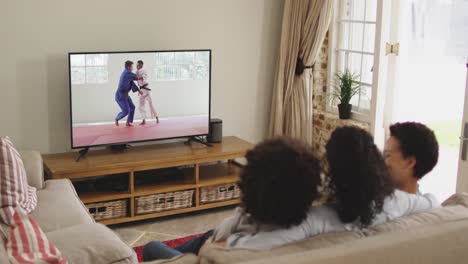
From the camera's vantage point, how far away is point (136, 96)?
4.61 metres

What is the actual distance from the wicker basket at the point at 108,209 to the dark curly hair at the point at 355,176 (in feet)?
8.68

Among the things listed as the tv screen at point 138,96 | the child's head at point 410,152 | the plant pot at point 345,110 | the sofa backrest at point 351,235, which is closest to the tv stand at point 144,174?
the tv screen at point 138,96

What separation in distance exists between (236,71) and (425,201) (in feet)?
10.4

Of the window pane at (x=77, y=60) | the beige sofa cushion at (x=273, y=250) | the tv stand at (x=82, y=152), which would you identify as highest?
the window pane at (x=77, y=60)

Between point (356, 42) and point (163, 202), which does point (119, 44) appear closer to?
point (163, 202)

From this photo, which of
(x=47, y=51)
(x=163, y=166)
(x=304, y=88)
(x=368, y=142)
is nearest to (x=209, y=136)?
(x=163, y=166)

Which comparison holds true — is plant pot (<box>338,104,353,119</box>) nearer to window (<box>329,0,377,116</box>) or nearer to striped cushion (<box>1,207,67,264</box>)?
window (<box>329,0,377,116</box>)

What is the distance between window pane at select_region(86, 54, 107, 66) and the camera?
4.35 metres

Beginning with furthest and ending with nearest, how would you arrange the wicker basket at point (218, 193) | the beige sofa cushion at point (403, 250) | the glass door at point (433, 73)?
the wicker basket at point (218, 193)
the glass door at point (433, 73)
the beige sofa cushion at point (403, 250)

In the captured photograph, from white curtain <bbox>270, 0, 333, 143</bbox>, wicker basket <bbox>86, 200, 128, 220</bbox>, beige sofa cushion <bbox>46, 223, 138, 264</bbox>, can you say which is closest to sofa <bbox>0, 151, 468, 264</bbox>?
beige sofa cushion <bbox>46, 223, 138, 264</bbox>

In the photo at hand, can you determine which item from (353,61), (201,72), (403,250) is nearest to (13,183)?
(201,72)

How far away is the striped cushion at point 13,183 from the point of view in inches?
133

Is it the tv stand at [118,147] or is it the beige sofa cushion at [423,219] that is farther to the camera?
the tv stand at [118,147]

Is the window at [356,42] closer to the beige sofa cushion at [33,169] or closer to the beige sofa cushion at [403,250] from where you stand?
the beige sofa cushion at [33,169]
